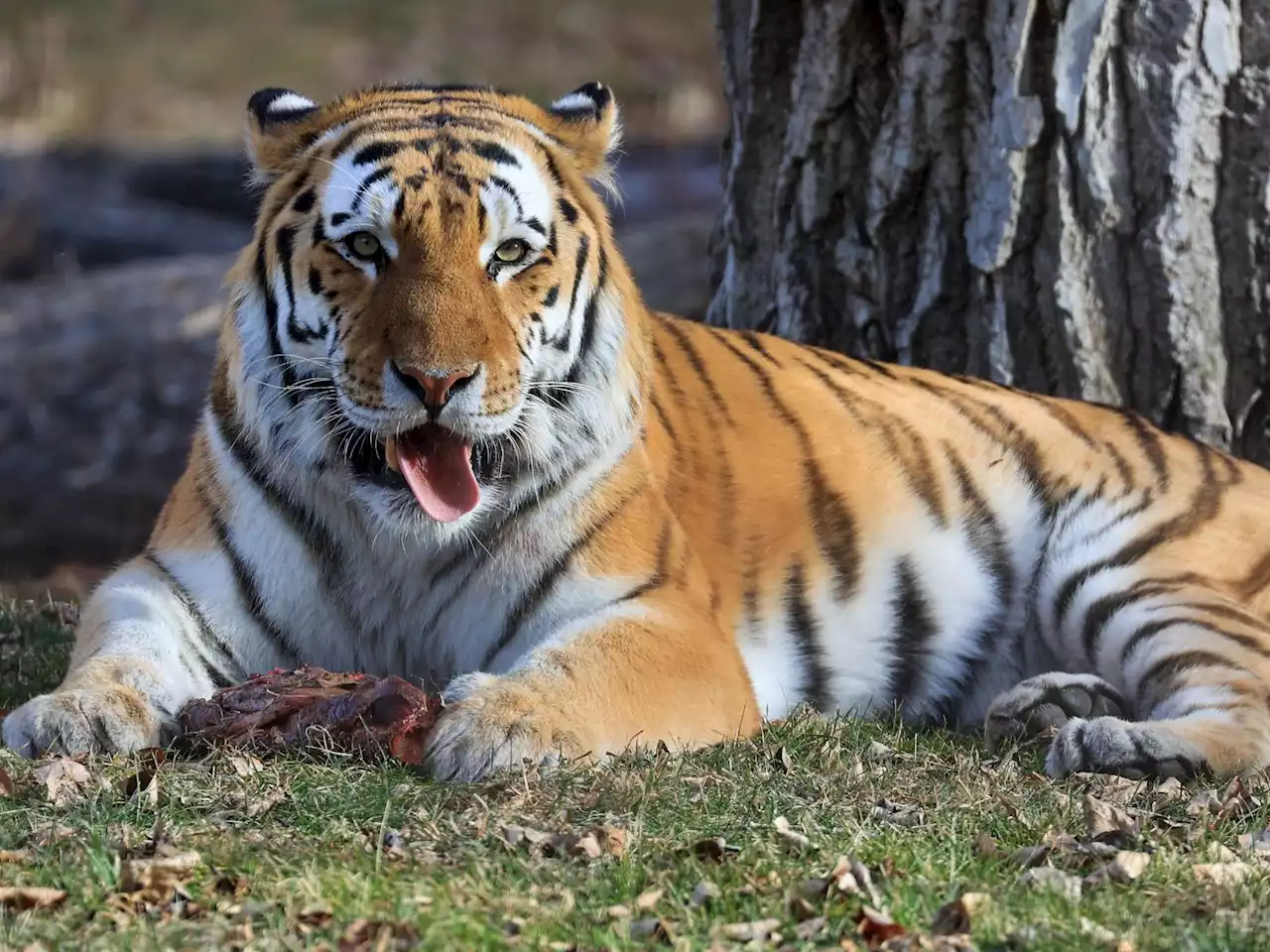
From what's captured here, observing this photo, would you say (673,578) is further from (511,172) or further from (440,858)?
(440,858)

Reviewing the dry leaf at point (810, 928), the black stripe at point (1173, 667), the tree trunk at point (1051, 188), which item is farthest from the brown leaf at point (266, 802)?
the tree trunk at point (1051, 188)

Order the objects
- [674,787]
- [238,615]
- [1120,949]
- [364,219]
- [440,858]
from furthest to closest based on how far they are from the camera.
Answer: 1. [238,615]
2. [364,219]
3. [674,787]
4. [440,858]
5. [1120,949]

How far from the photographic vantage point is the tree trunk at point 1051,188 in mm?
4789

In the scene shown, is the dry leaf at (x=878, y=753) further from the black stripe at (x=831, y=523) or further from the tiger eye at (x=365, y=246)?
the tiger eye at (x=365, y=246)

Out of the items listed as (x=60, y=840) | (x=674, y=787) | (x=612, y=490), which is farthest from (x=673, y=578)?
(x=60, y=840)

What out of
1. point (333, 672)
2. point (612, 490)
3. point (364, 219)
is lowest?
point (333, 672)

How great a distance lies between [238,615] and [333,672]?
270 mm

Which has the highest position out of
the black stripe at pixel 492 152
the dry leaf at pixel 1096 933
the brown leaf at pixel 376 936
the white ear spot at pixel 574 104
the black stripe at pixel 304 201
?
the white ear spot at pixel 574 104

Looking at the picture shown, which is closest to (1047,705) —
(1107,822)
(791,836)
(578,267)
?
(1107,822)

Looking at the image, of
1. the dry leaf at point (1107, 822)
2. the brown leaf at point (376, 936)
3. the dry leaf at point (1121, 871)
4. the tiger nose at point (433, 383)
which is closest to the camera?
the brown leaf at point (376, 936)

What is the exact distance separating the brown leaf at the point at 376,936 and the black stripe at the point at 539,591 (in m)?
1.33

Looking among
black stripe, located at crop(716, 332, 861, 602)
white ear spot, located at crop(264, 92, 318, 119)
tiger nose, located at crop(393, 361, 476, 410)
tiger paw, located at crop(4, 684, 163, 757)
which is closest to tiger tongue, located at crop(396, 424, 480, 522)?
tiger nose, located at crop(393, 361, 476, 410)

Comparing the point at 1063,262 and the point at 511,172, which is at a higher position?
the point at 511,172

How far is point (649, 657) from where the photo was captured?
3.66m
